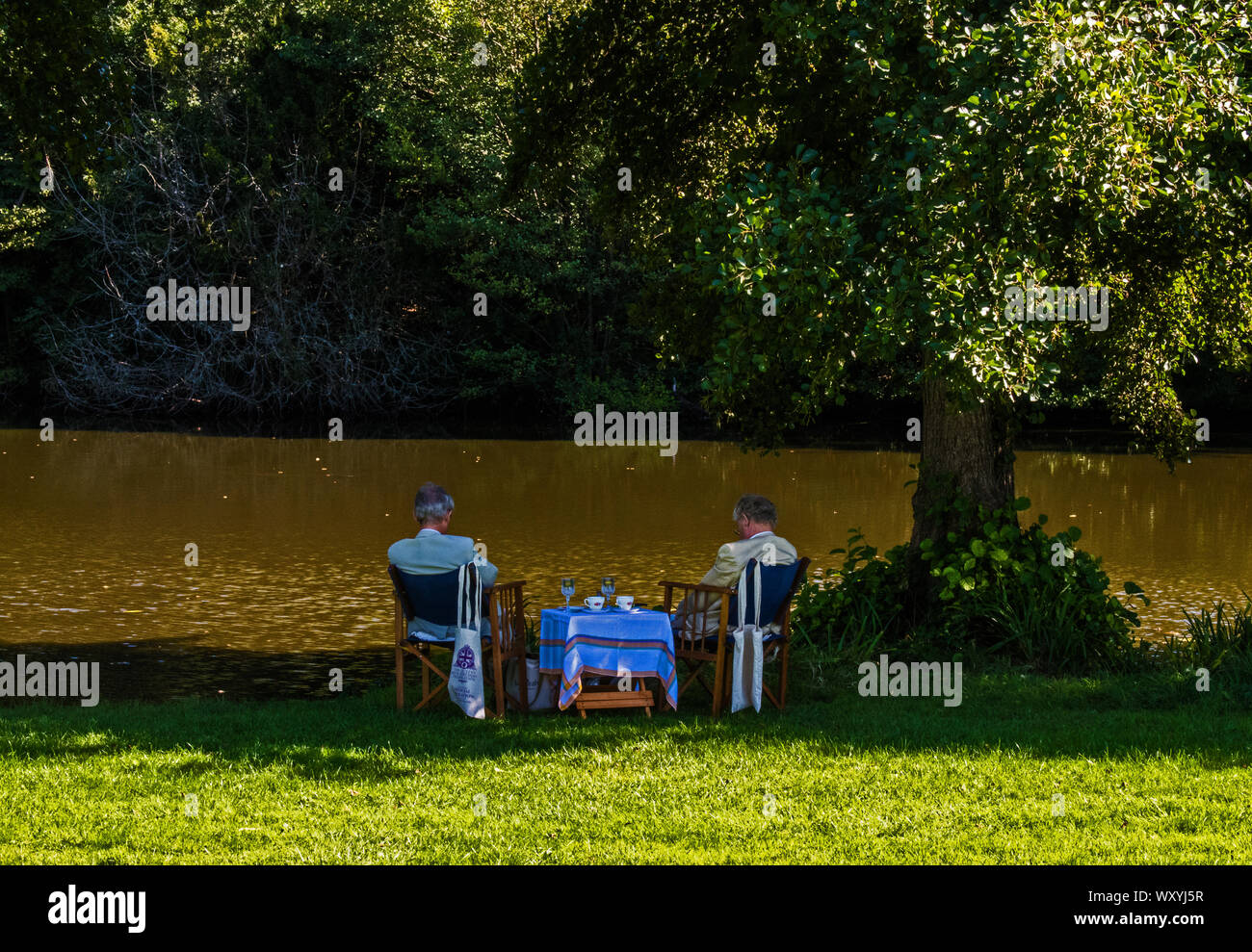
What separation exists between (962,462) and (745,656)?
358 centimetres

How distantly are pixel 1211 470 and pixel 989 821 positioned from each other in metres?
24.0

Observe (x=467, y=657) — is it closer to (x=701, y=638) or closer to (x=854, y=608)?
(x=701, y=638)

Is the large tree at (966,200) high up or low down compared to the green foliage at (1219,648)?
up

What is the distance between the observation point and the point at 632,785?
21.3 ft

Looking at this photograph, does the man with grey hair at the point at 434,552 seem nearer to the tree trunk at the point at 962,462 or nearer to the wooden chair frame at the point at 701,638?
the wooden chair frame at the point at 701,638

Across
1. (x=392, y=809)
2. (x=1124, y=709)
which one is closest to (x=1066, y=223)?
(x=1124, y=709)

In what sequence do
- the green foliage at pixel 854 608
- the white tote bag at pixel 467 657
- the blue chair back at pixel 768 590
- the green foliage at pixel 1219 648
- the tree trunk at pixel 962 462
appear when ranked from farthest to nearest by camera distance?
the tree trunk at pixel 962 462, the green foliage at pixel 854 608, the green foliage at pixel 1219 648, the blue chair back at pixel 768 590, the white tote bag at pixel 467 657

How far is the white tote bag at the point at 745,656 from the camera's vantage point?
8.23 metres

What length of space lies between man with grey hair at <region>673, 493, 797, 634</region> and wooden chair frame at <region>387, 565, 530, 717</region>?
1.00 metres

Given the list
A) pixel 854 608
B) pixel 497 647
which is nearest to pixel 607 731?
pixel 497 647

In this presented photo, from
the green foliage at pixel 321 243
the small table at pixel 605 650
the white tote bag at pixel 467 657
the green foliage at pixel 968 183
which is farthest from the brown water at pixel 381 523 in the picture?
the green foliage at pixel 321 243

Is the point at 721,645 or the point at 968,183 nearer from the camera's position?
the point at 968,183

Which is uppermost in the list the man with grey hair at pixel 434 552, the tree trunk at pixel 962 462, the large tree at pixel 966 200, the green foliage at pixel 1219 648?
the large tree at pixel 966 200

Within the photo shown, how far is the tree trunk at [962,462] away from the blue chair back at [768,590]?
3032 mm
